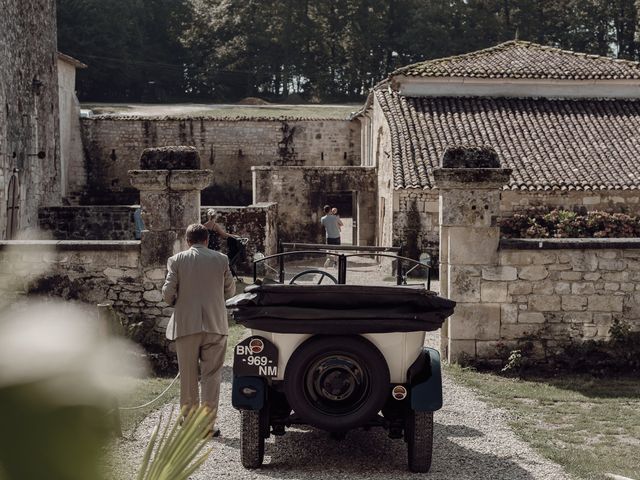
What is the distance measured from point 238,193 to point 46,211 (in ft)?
37.6

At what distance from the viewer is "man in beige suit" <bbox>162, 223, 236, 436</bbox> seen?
22.5 feet

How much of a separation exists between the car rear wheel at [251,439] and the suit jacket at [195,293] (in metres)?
0.78

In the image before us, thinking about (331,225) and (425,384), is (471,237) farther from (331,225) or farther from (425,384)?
(331,225)

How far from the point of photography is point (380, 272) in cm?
2233

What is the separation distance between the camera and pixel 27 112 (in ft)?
74.1

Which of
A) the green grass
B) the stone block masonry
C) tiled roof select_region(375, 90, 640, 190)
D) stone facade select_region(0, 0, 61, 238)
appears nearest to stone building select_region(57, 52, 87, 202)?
stone facade select_region(0, 0, 61, 238)

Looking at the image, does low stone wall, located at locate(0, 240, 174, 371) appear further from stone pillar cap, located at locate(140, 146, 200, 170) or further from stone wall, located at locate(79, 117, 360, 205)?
stone wall, located at locate(79, 117, 360, 205)

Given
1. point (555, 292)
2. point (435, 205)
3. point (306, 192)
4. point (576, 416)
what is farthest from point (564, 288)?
point (306, 192)

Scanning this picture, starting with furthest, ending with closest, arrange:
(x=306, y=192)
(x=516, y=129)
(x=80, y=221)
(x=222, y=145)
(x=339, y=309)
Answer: (x=222, y=145), (x=306, y=192), (x=80, y=221), (x=516, y=129), (x=339, y=309)

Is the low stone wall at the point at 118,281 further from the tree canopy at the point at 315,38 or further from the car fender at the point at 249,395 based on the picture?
the tree canopy at the point at 315,38

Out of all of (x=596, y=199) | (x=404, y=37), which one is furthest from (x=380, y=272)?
(x=404, y=37)

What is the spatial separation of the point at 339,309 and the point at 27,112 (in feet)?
60.0

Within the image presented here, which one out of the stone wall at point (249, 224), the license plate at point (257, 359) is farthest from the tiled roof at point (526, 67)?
the license plate at point (257, 359)

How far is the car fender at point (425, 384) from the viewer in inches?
246
